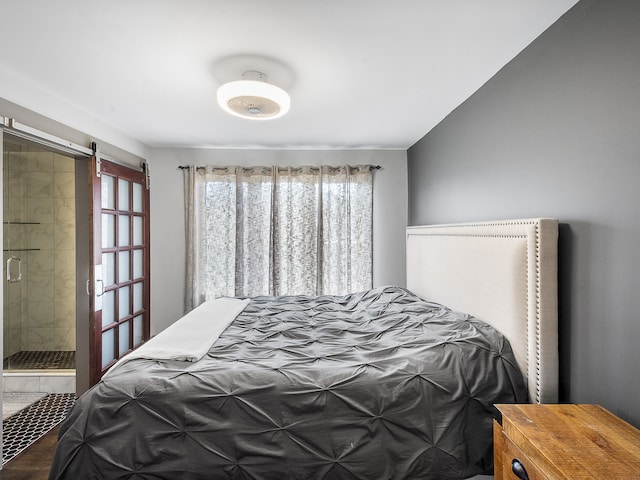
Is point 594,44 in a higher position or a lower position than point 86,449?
higher

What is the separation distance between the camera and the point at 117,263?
339 cm

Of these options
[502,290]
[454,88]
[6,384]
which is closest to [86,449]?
[502,290]

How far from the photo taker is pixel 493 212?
230 cm

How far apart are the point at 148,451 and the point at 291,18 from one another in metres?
2.04

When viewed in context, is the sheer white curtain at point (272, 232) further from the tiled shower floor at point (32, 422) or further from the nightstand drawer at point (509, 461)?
the nightstand drawer at point (509, 461)

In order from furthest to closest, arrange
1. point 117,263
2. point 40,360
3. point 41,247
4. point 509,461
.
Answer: point 41,247 → point 40,360 → point 117,263 → point 509,461

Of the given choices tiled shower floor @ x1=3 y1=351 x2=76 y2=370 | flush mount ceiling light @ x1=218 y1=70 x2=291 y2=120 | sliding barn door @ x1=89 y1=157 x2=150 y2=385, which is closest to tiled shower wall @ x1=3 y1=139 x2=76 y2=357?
tiled shower floor @ x1=3 y1=351 x2=76 y2=370

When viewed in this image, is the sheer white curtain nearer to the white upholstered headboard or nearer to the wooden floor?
the white upholstered headboard

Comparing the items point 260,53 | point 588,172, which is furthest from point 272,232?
point 588,172

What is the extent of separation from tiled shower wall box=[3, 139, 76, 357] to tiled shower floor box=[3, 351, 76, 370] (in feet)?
0.33

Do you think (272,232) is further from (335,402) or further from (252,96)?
(335,402)

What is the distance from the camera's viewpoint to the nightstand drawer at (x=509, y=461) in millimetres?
1111

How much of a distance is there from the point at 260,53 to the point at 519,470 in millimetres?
2245

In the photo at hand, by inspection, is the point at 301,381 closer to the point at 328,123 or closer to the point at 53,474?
the point at 53,474
